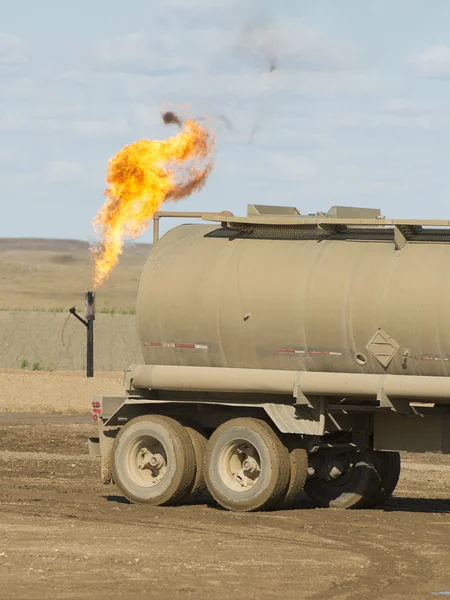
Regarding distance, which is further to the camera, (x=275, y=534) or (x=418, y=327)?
(x=418, y=327)

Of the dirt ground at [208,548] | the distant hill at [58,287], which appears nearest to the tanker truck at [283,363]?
the dirt ground at [208,548]

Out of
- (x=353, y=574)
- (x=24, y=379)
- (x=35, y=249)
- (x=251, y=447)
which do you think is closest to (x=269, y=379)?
(x=251, y=447)

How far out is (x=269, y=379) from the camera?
58.4 feet

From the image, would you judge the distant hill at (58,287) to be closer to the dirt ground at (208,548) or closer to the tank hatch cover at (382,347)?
the dirt ground at (208,548)

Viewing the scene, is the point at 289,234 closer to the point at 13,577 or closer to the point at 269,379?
the point at 269,379

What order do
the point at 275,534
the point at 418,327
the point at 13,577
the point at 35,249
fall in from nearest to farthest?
the point at 13,577, the point at 275,534, the point at 418,327, the point at 35,249

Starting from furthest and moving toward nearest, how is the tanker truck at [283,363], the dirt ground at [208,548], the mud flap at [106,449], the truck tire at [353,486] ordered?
1. the mud flap at [106,449]
2. the truck tire at [353,486]
3. the tanker truck at [283,363]
4. the dirt ground at [208,548]

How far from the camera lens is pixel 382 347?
17141 mm

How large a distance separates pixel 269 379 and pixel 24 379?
24301 mm

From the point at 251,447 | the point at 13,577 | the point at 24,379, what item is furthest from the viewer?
the point at 24,379

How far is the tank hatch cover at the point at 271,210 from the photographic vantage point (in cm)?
1895

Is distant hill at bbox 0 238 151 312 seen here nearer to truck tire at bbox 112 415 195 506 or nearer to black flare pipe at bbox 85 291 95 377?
black flare pipe at bbox 85 291 95 377

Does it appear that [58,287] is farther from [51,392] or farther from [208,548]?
[208,548]

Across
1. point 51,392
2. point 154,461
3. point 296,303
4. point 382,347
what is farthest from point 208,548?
point 51,392
